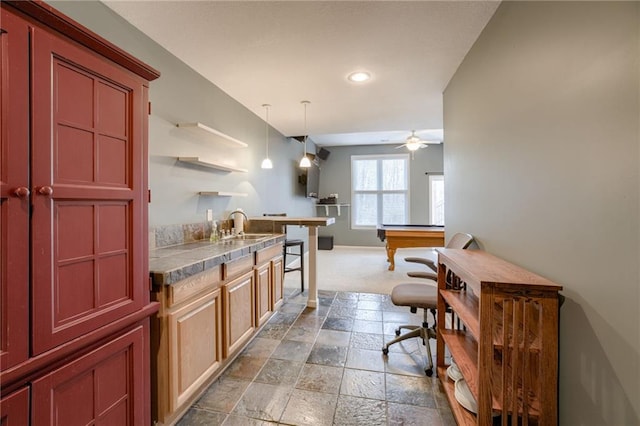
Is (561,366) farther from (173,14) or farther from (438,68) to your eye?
(173,14)

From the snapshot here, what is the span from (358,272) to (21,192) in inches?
186

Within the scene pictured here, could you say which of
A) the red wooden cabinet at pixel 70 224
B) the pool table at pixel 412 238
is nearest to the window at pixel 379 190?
the pool table at pixel 412 238

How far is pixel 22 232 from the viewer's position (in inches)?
34.3

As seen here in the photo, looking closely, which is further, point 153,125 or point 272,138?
point 272,138

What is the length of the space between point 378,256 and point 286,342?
4378mm

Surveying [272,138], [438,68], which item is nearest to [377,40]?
[438,68]

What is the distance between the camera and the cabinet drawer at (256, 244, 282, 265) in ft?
8.55

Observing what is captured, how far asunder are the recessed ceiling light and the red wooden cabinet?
184 cm

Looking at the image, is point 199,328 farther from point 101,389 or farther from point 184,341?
point 101,389

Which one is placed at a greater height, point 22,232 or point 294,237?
point 22,232

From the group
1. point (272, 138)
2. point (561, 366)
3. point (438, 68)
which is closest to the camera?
point (561, 366)

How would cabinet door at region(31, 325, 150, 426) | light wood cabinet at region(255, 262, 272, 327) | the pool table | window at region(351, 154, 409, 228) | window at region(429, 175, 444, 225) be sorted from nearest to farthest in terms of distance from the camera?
1. cabinet door at region(31, 325, 150, 426)
2. light wood cabinet at region(255, 262, 272, 327)
3. the pool table
4. window at region(429, 175, 444, 225)
5. window at region(351, 154, 409, 228)

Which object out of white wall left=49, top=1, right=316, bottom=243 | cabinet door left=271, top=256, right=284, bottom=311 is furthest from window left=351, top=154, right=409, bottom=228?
cabinet door left=271, top=256, right=284, bottom=311

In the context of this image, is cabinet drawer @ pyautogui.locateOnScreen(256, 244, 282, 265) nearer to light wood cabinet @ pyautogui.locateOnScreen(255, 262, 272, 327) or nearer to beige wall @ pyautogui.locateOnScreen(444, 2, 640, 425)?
light wood cabinet @ pyautogui.locateOnScreen(255, 262, 272, 327)
